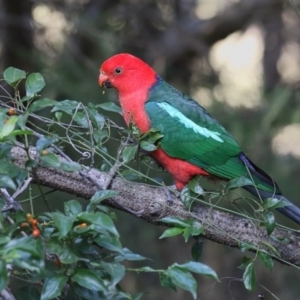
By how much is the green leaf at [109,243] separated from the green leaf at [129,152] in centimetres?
70

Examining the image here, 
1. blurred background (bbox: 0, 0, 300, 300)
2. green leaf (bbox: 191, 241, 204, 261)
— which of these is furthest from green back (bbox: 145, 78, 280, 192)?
blurred background (bbox: 0, 0, 300, 300)

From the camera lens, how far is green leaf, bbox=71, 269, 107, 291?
162cm

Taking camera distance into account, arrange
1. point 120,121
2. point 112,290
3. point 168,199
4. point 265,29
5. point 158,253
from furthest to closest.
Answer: point 265,29 < point 158,253 < point 120,121 < point 168,199 < point 112,290

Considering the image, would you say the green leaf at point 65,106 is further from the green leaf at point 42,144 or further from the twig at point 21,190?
the green leaf at point 42,144

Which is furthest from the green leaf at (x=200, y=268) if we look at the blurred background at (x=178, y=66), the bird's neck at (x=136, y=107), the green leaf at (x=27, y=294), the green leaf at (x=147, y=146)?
the blurred background at (x=178, y=66)

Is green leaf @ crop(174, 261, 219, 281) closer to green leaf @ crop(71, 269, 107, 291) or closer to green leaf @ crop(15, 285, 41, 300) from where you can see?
green leaf @ crop(71, 269, 107, 291)

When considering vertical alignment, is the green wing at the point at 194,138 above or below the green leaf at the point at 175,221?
above

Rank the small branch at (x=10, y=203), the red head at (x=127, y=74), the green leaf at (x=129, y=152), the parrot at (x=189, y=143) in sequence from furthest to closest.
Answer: the red head at (x=127, y=74), the parrot at (x=189, y=143), the green leaf at (x=129, y=152), the small branch at (x=10, y=203)

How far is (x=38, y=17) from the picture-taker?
20.4 ft

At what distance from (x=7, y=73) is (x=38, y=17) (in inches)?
159

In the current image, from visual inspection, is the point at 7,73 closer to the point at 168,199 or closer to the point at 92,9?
the point at 168,199

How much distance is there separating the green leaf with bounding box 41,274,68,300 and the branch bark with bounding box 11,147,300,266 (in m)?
0.96

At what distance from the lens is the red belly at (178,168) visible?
3.39 metres

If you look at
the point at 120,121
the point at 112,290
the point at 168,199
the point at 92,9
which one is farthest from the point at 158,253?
the point at 112,290
